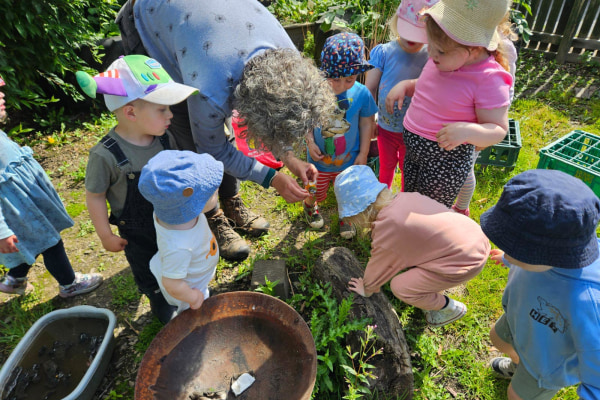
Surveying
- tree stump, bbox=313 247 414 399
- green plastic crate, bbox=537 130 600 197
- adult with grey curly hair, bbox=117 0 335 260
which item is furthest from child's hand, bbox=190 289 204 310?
green plastic crate, bbox=537 130 600 197

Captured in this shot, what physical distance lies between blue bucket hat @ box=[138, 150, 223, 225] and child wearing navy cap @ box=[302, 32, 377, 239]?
3.85ft

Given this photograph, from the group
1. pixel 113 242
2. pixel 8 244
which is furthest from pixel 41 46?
pixel 113 242

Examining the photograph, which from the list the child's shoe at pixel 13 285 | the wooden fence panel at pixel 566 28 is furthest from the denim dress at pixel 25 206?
the wooden fence panel at pixel 566 28

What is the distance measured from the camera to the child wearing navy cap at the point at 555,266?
4.45 ft

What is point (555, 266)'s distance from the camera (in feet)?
4.69

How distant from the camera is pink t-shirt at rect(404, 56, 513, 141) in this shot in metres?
2.06

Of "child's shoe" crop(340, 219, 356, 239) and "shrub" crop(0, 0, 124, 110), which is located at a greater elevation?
"shrub" crop(0, 0, 124, 110)

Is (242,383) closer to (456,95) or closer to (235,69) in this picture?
(235,69)

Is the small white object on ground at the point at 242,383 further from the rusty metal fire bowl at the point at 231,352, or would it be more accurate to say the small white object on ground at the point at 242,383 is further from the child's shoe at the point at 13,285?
the child's shoe at the point at 13,285

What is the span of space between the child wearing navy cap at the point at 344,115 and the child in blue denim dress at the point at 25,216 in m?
1.79

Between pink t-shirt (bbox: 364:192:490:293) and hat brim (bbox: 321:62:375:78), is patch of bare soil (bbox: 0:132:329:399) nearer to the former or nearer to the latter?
pink t-shirt (bbox: 364:192:490:293)

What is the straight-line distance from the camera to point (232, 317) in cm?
207

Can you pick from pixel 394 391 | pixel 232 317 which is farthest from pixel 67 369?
pixel 394 391

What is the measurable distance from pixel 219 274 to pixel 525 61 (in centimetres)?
604
